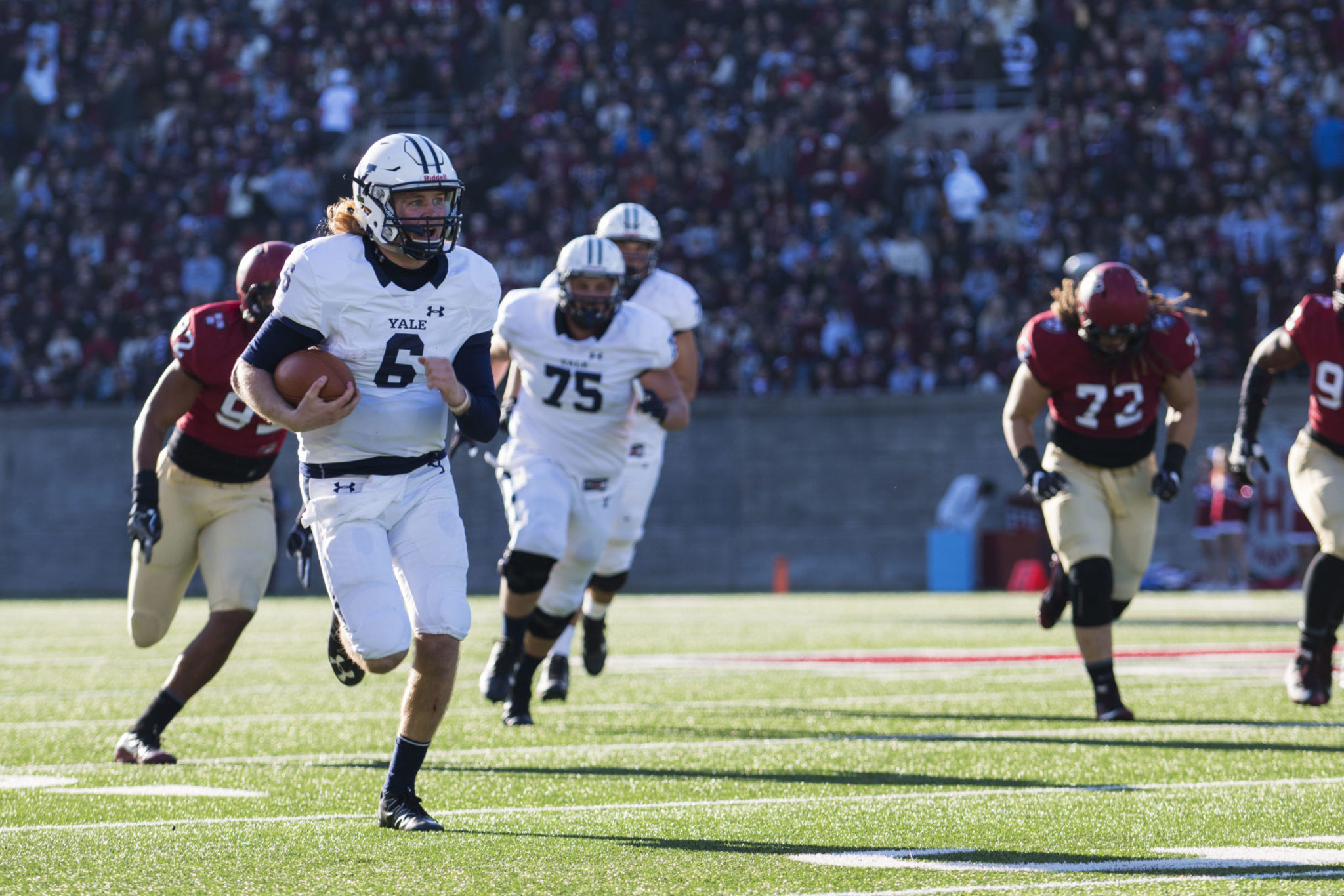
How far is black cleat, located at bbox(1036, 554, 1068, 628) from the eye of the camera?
7.67 meters

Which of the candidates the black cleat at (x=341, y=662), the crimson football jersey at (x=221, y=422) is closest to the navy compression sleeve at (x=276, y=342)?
the black cleat at (x=341, y=662)

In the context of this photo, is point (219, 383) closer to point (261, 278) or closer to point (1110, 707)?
point (261, 278)

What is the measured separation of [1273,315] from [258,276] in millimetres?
14841

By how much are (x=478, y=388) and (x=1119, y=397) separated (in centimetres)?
337

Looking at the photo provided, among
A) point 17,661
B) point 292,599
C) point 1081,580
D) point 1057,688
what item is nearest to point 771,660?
point 1057,688

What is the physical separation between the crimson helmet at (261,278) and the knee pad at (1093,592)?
10.4ft

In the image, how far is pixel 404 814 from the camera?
4496 millimetres

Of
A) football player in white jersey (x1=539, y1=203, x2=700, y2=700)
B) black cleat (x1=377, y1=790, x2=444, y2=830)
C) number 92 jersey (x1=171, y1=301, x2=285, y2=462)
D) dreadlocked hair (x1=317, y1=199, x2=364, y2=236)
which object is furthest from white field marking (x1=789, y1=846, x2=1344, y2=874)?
football player in white jersey (x1=539, y1=203, x2=700, y2=700)

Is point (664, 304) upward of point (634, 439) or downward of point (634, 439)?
upward

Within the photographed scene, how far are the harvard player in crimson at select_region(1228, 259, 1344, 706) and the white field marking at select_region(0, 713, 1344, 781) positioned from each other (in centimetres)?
60

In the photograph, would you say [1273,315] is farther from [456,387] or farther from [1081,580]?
[456,387]

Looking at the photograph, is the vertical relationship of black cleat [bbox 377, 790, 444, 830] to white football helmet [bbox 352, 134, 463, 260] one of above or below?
below

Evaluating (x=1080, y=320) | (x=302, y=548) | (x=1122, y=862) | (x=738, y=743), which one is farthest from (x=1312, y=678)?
(x=302, y=548)

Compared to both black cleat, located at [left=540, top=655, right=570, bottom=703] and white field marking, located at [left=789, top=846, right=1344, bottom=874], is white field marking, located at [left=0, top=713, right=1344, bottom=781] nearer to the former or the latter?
black cleat, located at [left=540, top=655, right=570, bottom=703]
